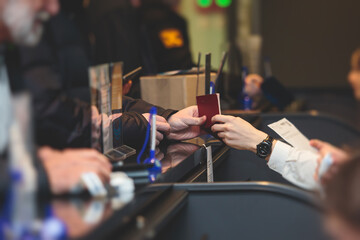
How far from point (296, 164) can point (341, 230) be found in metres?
0.94

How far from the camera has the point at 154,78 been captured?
2035 millimetres

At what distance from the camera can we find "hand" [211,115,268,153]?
1855 millimetres

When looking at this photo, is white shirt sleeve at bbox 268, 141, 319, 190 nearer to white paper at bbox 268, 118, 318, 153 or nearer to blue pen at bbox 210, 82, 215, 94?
white paper at bbox 268, 118, 318, 153

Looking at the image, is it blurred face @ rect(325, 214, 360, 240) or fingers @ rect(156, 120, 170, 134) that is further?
fingers @ rect(156, 120, 170, 134)

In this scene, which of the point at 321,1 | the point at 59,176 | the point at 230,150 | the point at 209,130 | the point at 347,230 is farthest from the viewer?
the point at 321,1

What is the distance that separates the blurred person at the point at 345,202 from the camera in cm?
79

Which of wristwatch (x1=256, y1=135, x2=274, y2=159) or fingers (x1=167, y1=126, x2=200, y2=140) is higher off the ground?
fingers (x1=167, y1=126, x2=200, y2=140)

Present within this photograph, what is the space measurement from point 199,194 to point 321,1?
9187mm

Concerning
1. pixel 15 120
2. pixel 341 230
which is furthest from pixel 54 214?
pixel 341 230

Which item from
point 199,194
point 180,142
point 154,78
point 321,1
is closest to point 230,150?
point 180,142

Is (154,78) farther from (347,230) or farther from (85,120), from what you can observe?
(347,230)

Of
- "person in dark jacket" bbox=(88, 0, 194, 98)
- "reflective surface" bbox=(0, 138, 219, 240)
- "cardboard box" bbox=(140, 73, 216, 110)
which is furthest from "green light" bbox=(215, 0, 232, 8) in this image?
"reflective surface" bbox=(0, 138, 219, 240)

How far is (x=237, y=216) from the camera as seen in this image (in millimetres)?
1400

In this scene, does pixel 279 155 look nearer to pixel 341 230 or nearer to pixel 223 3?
pixel 341 230
